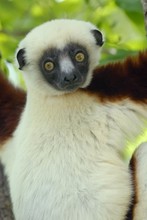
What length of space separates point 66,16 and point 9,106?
4.22 ft

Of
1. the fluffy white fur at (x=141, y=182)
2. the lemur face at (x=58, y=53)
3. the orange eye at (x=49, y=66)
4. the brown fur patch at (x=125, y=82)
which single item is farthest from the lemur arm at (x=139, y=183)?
the orange eye at (x=49, y=66)

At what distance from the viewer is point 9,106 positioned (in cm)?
628

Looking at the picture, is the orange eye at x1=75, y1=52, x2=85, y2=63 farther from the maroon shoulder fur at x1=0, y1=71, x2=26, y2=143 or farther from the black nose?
the maroon shoulder fur at x1=0, y1=71, x2=26, y2=143

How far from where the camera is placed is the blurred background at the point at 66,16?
6898 millimetres

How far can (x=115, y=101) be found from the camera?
5594 mm

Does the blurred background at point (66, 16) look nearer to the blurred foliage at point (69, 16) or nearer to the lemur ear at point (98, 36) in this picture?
the blurred foliage at point (69, 16)

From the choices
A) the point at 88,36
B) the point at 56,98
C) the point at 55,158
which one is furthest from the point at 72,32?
the point at 55,158

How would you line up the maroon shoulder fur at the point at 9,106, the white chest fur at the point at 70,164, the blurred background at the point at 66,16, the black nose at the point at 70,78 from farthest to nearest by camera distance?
the blurred background at the point at 66,16
the maroon shoulder fur at the point at 9,106
the black nose at the point at 70,78
the white chest fur at the point at 70,164

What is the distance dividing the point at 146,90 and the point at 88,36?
2.40 ft

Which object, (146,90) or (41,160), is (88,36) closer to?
(146,90)

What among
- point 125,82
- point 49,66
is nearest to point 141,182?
point 125,82

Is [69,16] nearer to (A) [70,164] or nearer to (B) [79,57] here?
(B) [79,57]

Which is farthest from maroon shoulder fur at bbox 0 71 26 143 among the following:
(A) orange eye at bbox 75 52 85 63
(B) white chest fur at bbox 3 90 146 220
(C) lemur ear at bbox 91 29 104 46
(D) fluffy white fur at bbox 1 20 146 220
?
(C) lemur ear at bbox 91 29 104 46

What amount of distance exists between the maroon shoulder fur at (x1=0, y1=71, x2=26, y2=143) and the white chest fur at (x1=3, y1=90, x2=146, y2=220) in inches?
16.3
